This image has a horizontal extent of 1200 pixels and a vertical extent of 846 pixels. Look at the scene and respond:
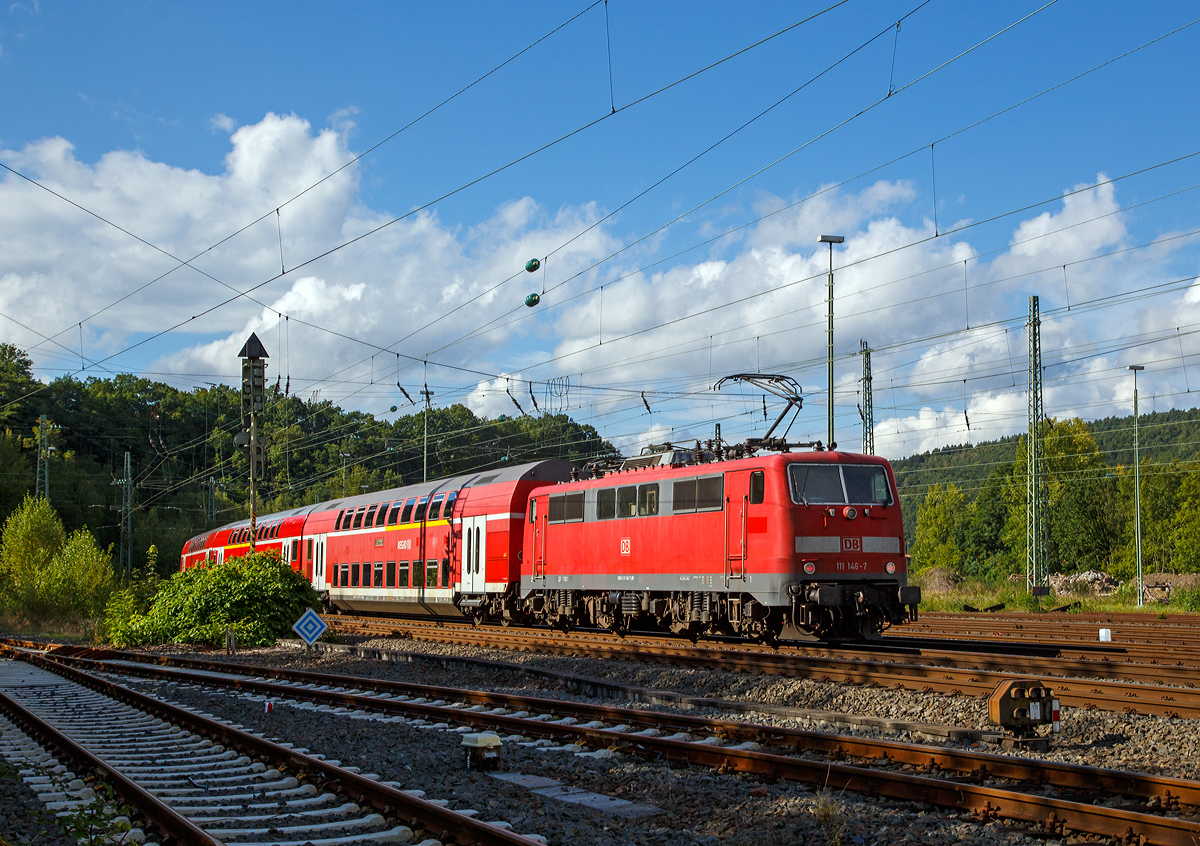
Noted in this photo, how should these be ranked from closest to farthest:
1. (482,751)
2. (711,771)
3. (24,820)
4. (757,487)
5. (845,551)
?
(24,820)
(711,771)
(482,751)
(845,551)
(757,487)

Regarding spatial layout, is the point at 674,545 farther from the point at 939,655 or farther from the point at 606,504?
the point at 939,655

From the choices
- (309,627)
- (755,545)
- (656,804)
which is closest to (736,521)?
(755,545)

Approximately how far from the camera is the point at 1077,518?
271ft

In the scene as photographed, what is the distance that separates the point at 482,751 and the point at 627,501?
476 inches

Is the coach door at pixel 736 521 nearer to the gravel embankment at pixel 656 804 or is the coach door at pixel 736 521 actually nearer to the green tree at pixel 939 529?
the gravel embankment at pixel 656 804

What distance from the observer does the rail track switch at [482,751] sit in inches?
366

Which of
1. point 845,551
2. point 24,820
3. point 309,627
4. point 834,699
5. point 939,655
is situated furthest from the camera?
point 309,627

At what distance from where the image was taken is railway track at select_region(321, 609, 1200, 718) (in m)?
11.5

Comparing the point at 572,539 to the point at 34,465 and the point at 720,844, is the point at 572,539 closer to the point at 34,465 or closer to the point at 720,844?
the point at 720,844

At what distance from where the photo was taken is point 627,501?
21.2 meters

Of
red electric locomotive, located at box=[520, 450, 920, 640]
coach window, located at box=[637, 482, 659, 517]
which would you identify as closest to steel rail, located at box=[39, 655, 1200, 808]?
red electric locomotive, located at box=[520, 450, 920, 640]

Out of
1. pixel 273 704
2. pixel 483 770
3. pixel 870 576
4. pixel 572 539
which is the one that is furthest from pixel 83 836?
pixel 572 539

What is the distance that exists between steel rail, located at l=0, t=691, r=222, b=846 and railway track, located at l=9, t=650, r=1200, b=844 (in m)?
3.46

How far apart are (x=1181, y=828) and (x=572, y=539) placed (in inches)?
676
